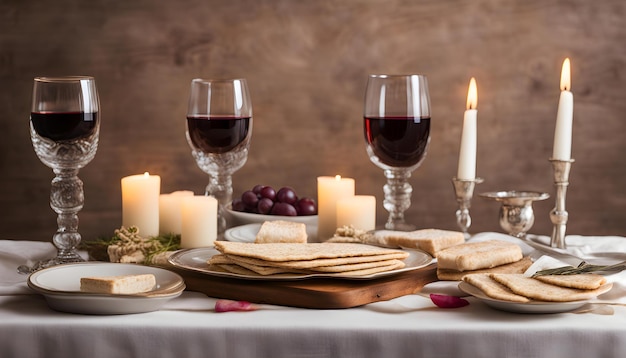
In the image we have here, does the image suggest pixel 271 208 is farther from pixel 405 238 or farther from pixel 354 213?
pixel 405 238

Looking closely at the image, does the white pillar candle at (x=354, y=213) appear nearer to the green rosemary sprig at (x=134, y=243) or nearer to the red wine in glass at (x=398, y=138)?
the red wine in glass at (x=398, y=138)

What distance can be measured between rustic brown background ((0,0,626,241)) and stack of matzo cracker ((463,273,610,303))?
4.93ft

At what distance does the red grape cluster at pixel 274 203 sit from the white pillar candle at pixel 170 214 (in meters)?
0.19

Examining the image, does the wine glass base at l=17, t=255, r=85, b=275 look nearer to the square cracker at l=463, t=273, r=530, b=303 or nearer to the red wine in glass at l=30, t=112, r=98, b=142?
the red wine in glass at l=30, t=112, r=98, b=142

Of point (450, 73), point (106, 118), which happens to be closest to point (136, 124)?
point (106, 118)

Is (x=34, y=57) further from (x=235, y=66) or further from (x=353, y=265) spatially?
(x=353, y=265)

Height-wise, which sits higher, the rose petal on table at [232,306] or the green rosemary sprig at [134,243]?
the green rosemary sprig at [134,243]

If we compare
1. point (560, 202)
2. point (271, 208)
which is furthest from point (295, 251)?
point (560, 202)

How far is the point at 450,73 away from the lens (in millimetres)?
2543

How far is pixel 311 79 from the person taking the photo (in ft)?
8.32

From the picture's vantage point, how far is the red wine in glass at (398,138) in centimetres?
146

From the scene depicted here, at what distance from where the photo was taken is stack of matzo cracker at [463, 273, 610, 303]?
102 cm

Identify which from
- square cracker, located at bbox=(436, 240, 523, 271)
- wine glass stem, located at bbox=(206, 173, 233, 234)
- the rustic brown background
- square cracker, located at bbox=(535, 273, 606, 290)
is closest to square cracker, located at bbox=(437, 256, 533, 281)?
square cracker, located at bbox=(436, 240, 523, 271)

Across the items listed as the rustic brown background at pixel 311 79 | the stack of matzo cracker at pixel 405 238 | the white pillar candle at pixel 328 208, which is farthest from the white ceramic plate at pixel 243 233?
the rustic brown background at pixel 311 79
